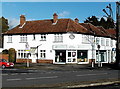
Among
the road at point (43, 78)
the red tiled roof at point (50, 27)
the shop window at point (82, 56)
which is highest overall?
the red tiled roof at point (50, 27)

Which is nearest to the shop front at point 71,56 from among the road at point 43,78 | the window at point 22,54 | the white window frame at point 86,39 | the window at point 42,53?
the white window frame at point 86,39

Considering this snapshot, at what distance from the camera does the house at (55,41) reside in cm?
4494

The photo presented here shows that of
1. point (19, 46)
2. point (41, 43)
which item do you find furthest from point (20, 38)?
point (41, 43)

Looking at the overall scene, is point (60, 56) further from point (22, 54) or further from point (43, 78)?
point (43, 78)

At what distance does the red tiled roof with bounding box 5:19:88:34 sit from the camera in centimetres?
4562

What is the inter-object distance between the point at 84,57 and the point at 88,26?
26.5 feet

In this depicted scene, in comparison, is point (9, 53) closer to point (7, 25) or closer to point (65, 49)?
point (65, 49)

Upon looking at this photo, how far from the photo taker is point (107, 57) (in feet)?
172

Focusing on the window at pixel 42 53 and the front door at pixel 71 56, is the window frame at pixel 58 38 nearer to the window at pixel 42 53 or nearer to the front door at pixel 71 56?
the front door at pixel 71 56

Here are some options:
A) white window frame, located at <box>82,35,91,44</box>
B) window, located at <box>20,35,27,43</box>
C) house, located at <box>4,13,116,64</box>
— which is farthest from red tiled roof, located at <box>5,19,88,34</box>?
white window frame, located at <box>82,35,91,44</box>

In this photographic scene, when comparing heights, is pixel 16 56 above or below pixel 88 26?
below

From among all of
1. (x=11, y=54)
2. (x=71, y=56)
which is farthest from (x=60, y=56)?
(x=11, y=54)

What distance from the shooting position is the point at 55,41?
45469 millimetres

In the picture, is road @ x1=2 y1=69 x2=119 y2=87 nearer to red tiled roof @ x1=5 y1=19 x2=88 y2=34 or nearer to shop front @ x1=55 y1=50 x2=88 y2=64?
shop front @ x1=55 y1=50 x2=88 y2=64
